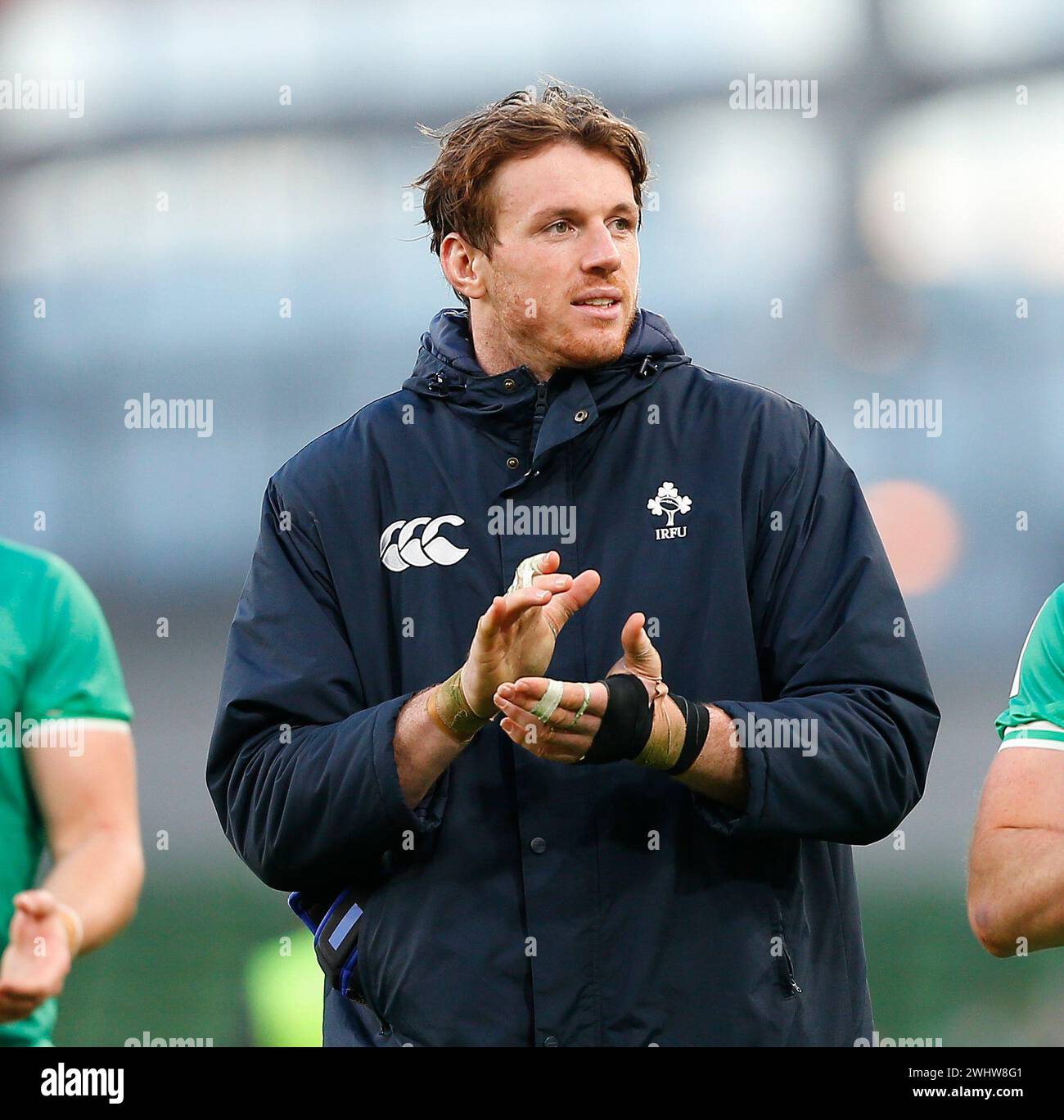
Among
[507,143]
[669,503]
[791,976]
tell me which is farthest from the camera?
[507,143]

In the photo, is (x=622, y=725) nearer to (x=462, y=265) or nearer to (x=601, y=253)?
(x=601, y=253)

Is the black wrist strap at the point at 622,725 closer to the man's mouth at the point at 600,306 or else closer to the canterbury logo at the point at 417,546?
the canterbury logo at the point at 417,546

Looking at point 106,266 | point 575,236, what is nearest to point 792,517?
point 575,236

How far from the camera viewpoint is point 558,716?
1533 mm

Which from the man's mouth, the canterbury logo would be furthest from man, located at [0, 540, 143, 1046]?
the man's mouth

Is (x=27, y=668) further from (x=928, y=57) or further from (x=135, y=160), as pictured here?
(x=928, y=57)

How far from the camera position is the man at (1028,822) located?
1.82 m

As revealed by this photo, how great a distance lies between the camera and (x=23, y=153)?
8.02 ft

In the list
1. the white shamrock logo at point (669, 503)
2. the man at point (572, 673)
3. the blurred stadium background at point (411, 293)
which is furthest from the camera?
the blurred stadium background at point (411, 293)

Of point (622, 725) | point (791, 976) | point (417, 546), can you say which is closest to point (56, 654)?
point (417, 546)

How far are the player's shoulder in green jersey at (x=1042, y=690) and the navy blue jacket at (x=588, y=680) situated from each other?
0.20 metres

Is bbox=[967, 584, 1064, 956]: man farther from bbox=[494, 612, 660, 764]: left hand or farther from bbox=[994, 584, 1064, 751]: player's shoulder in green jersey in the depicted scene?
bbox=[494, 612, 660, 764]: left hand

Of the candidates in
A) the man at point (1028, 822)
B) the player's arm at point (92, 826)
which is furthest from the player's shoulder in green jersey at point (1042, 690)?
the player's arm at point (92, 826)

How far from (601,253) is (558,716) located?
0.61m
